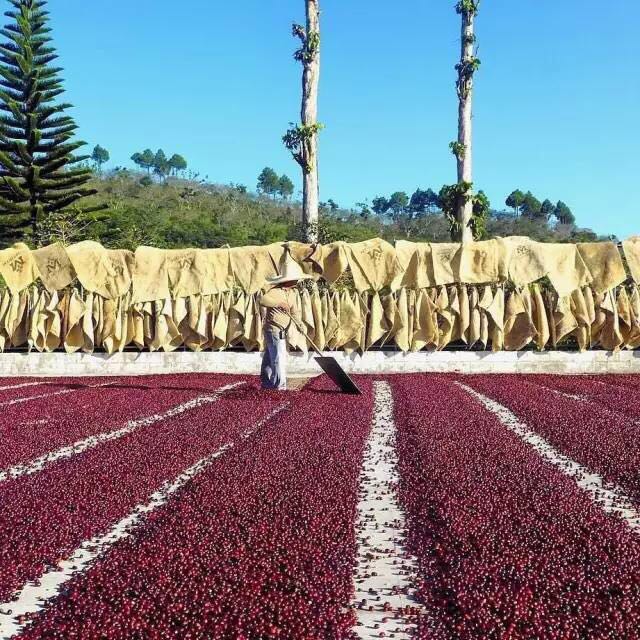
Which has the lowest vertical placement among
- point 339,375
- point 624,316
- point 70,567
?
point 70,567

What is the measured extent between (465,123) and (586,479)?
10.5 m

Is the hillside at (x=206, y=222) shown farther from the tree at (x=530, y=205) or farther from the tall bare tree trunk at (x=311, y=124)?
the tree at (x=530, y=205)

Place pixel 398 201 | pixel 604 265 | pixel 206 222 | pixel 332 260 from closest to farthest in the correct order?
pixel 604 265 < pixel 332 260 < pixel 206 222 < pixel 398 201

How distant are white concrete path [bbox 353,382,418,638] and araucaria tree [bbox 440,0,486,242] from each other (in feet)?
30.0

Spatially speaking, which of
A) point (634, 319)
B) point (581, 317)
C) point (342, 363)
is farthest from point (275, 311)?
point (634, 319)

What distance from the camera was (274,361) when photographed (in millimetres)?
7664

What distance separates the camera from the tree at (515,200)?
59375mm

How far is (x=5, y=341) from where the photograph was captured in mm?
10492

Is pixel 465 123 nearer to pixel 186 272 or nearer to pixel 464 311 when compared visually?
pixel 464 311

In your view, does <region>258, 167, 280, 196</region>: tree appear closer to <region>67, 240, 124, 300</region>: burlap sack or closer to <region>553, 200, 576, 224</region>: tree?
<region>553, 200, 576, 224</region>: tree

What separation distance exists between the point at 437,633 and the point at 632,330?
354 inches

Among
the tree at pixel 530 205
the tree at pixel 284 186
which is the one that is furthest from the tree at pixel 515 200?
the tree at pixel 284 186

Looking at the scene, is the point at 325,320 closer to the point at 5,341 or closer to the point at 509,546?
the point at 5,341

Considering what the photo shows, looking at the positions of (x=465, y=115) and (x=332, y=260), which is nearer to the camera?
(x=332, y=260)
